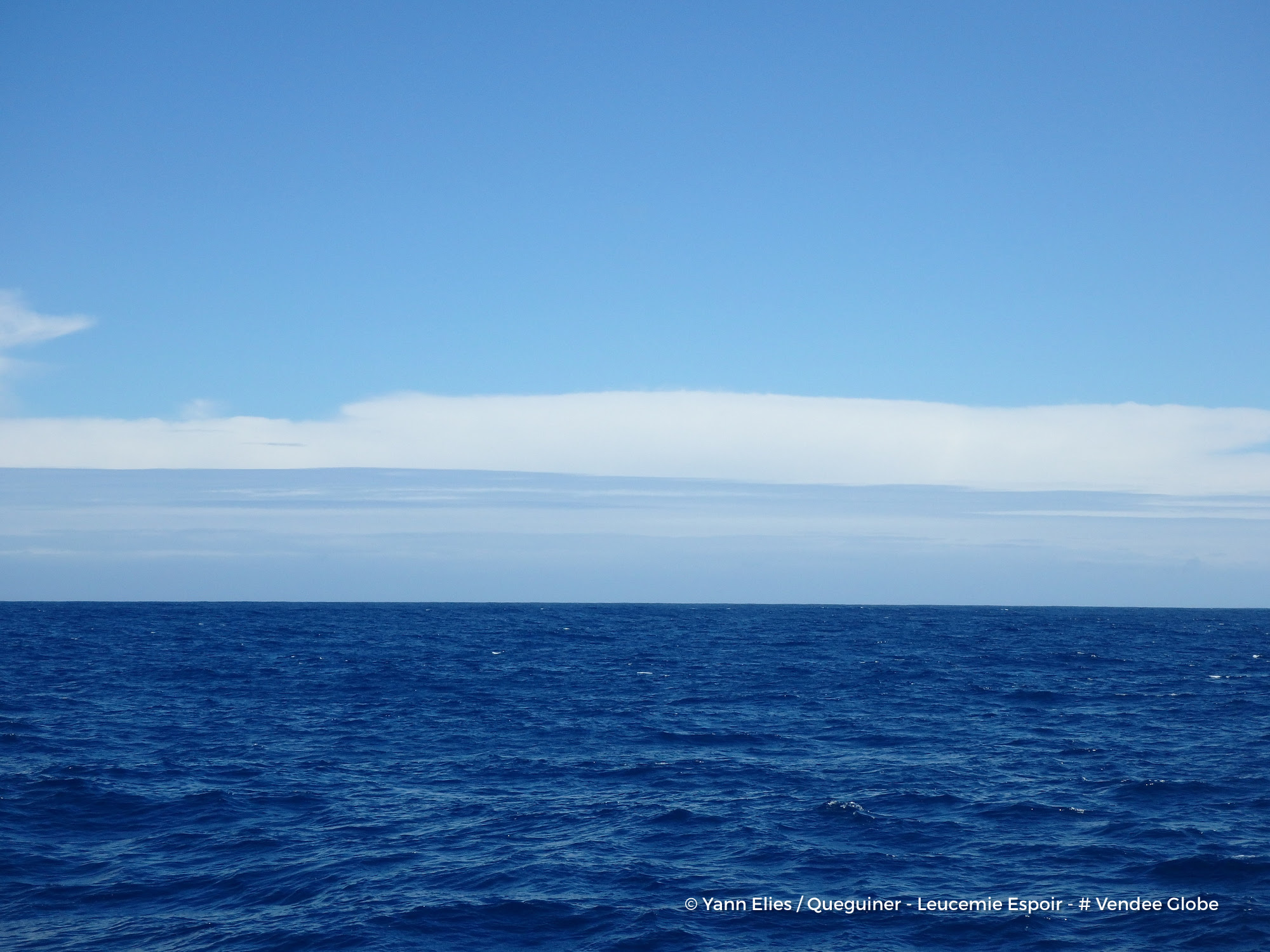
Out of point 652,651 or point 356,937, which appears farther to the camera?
point 652,651

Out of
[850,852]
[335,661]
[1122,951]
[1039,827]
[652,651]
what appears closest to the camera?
[1122,951]

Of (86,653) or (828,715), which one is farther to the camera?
(86,653)

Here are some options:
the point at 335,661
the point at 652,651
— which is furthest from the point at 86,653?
the point at 652,651

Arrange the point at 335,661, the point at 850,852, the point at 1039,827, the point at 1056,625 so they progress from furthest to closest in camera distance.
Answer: the point at 1056,625 → the point at 335,661 → the point at 1039,827 → the point at 850,852

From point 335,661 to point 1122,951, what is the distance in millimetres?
56279

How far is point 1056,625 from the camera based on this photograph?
458ft

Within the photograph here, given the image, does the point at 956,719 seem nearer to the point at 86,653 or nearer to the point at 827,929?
the point at 827,929

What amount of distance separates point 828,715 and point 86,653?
5607 cm

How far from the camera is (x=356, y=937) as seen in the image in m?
16.6

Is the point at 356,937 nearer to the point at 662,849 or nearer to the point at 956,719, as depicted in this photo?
the point at 662,849

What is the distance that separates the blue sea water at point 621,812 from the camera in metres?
17.3

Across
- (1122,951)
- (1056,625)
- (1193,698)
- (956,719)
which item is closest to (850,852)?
(1122,951)

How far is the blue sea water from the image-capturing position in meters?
17.3

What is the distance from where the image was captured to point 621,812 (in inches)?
951
